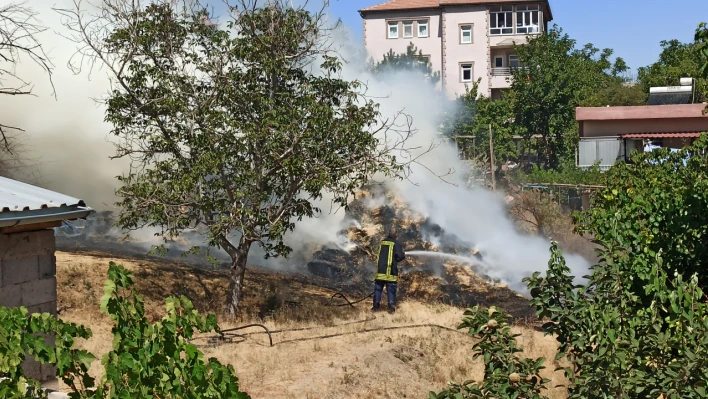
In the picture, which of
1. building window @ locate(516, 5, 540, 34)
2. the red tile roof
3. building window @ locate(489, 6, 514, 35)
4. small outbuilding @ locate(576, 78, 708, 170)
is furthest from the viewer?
the red tile roof

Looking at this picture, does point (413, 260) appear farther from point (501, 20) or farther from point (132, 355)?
point (501, 20)

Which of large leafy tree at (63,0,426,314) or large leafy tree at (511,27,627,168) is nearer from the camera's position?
large leafy tree at (63,0,426,314)

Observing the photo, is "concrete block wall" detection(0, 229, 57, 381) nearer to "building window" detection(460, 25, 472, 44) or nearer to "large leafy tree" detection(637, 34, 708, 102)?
"large leafy tree" detection(637, 34, 708, 102)

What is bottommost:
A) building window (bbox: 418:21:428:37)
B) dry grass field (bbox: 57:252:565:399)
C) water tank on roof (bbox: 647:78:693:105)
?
dry grass field (bbox: 57:252:565:399)

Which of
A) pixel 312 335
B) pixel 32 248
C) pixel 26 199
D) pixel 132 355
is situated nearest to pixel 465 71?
pixel 312 335

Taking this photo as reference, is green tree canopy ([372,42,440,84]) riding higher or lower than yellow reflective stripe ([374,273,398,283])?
higher

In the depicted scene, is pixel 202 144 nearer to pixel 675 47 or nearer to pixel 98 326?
pixel 98 326

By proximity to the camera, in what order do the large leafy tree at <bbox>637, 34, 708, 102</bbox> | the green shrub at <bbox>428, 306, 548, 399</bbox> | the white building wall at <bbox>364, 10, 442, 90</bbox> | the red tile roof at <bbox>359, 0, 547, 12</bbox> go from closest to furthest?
the green shrub at <bbox>428, 306, 548, 399</bbox>, the large leafy tree at <bbox>637, 34, 708, 102</bbox>, the red tile roof at <bbox>359, 0, 547, 12</bbox>, the white building wall at <bbox>364, 10, 442, 90</bbox>

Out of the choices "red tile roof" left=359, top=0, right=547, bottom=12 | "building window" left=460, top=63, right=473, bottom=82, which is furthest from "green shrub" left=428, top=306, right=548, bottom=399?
"red tile roof" left=359, top=0, right=547, bottom=12

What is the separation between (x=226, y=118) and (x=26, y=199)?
5.48 metres

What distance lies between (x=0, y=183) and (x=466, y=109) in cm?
3830

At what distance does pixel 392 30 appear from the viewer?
5919 cm

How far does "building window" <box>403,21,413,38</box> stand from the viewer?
5850 centimetres

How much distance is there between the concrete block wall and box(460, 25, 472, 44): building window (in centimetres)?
4901
